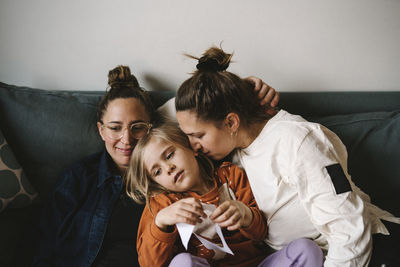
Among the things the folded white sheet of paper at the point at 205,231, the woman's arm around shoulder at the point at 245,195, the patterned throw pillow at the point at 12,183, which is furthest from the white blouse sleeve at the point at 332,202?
the patterned throw pillow at the point at 12,183

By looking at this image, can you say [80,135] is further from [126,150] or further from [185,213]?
[185,213]

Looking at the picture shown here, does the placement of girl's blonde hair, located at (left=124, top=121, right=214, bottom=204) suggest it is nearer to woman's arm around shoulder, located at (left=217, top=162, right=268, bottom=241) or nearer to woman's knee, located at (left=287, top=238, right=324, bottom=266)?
woman's arm around shoulder, located at (left=217, top=162, right=268, bottom=241)

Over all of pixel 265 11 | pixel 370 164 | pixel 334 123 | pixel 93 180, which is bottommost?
pixel 93 180

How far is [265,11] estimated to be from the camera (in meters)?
1.54

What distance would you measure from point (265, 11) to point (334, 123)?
73 cm

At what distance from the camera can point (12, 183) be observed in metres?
1.29

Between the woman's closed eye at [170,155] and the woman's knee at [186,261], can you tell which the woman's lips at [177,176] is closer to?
the woman's closed eye at [170,155]

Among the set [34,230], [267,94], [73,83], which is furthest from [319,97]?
[34,230]

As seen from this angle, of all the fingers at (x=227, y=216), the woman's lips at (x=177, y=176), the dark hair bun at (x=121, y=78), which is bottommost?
the fingers at (x=227, y=216)

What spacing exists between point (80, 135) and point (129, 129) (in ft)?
0.98

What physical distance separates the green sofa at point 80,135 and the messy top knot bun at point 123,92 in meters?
0.11

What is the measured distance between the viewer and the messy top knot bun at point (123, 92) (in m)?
1.32

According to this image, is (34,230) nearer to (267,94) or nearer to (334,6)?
(267,94)

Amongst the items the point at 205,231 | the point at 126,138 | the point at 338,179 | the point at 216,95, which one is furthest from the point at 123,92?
the point at 338,179
